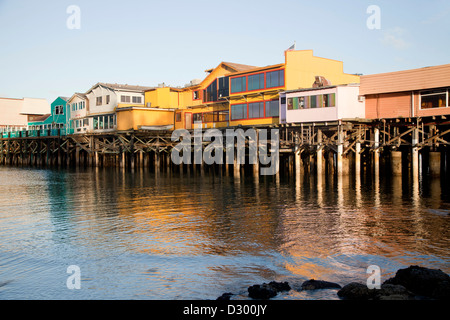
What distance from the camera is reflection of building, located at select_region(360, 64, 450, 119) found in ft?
115

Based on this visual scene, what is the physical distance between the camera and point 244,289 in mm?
11812

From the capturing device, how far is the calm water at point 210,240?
41.4ft

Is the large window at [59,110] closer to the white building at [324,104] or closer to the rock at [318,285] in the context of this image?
the white building at [324,104]

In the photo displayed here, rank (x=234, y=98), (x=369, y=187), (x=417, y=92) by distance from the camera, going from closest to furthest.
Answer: (x=369, y=187), (x=417, y=92), (x=234, y=98)

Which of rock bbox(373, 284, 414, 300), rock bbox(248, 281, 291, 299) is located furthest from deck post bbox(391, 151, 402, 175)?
rock bbox(248, 281, 291, 299)

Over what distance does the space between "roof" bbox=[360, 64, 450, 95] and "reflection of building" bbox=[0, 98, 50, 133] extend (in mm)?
82669

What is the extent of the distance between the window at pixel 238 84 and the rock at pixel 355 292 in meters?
38.1

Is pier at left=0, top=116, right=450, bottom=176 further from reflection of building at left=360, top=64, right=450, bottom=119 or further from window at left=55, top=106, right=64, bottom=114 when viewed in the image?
window at left=55, top=106, right=64, bottom=114

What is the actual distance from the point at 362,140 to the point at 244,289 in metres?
30.2
